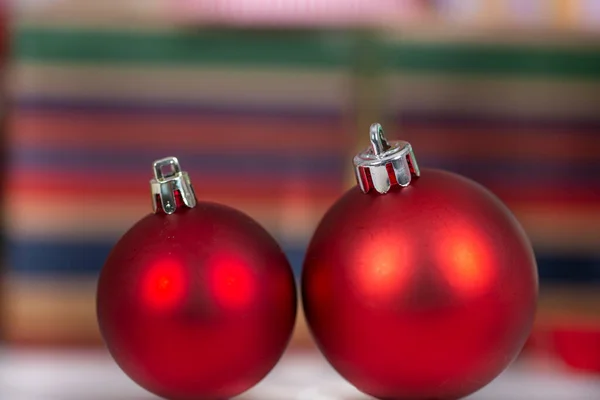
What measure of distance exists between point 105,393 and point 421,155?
83cm

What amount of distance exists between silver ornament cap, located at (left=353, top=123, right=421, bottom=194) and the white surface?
186mm

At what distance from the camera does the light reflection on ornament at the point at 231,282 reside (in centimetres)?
47

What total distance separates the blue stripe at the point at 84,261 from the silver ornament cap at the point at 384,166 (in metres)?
0.71

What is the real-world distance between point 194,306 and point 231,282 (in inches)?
1.1

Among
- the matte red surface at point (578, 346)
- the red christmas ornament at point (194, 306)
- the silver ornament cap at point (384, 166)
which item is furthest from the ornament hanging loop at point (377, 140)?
the matte red surface at point (578, 346)

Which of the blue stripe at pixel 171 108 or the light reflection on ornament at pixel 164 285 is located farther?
the blue stripe at pixel 171 108

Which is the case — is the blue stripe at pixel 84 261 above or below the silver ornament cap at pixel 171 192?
below

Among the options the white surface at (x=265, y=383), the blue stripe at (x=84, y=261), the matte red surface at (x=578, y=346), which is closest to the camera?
the white surface at (x=265, y=383)

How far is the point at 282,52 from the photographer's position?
1.24 meters

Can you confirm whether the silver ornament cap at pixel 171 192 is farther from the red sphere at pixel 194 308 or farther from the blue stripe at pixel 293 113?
the blue stripe at pixel 293 113

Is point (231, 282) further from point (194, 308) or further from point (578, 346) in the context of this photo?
point (578, 346)

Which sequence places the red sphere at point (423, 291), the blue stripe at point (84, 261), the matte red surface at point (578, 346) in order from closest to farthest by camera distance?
the red sphere at point (423, 291)
the matte red surface at point (578, 346)
the blue stripe at point (84, 261)

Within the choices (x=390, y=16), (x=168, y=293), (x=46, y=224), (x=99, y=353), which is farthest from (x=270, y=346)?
(x=390, y=16)

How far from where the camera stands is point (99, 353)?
749 mm
